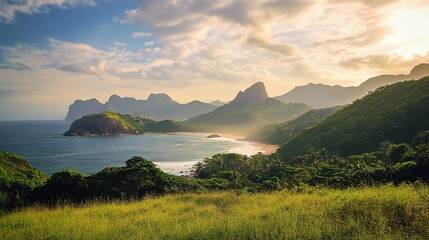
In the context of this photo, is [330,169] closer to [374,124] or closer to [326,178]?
[326,178]

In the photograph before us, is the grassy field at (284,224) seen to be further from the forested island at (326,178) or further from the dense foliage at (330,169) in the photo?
the dense foliage at (330,169)

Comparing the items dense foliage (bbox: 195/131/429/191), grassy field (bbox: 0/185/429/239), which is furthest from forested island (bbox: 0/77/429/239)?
dense foliage (bbox: 195/131/429/191)

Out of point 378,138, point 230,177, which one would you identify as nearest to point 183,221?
point 230,177

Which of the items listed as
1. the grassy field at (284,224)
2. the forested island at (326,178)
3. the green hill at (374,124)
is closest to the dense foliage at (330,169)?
the forested island at (326,178)

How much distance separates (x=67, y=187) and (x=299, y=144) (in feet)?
313

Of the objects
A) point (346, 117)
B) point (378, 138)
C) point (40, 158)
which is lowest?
point (40, 158)

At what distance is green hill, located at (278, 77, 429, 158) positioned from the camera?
84312 mm

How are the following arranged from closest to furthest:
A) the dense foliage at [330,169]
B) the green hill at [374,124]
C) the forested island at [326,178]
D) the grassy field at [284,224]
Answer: the grassy field at [284,224] → the forested island at [326,178] → the dense foliage at [330,169] → the green hill at [374,124]

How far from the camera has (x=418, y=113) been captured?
8719cm

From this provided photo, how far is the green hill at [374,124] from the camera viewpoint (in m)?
84.3

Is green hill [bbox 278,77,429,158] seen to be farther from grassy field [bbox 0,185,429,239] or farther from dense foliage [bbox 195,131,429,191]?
grassy field [bbox 0,185,429,239]

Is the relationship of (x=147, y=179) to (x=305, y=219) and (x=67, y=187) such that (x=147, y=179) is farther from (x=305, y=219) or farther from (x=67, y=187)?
(x=305, y=219)

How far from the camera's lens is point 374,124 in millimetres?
93688

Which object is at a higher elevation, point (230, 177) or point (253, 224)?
point (253, 224)
